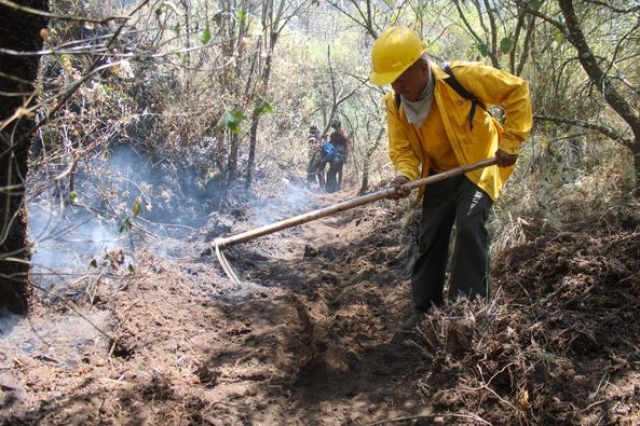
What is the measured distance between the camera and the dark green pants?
3486 mm

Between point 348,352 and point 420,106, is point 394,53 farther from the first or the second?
point 348,352

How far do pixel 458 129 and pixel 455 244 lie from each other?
2.41ft

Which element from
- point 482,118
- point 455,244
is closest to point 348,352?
point 455,244

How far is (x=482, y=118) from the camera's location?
11.6ft

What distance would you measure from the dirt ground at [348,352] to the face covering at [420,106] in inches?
48.7

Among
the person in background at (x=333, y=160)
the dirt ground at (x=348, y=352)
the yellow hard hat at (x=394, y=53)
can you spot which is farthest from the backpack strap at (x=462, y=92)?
the person in background at (x=333, y=160)

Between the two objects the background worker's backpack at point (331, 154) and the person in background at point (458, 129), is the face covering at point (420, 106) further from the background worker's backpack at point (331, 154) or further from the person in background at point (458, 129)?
the background worker's backpack at point (331, 154)

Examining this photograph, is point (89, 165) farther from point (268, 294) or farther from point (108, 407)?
point (108, 407)

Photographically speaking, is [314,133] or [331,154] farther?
[314,133]

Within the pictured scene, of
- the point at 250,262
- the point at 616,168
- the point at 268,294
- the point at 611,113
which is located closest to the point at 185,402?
the point at 268,294

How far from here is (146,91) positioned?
777 cm

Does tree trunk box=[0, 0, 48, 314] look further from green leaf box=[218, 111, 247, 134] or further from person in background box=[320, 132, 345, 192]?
person in background box=[320, 132, 345, 192]

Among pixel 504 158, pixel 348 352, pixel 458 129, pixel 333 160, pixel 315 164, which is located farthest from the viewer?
pixel 333 160

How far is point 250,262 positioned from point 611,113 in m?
4.47
